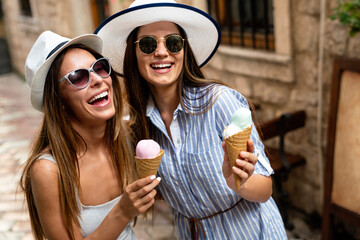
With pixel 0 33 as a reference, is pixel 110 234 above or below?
above

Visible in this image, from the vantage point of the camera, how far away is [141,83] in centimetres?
213

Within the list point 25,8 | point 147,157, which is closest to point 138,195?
point 147,157

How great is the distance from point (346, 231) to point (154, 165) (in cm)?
294

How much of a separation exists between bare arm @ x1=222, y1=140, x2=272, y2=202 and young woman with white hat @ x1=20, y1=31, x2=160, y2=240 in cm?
33

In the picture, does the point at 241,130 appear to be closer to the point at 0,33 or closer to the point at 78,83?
the point at 78,83

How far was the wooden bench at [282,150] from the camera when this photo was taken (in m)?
3.68

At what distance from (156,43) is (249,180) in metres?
0.75

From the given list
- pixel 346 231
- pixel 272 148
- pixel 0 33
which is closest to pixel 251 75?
pixel 272 148

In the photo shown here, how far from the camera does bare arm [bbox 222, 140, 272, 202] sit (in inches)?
60.7

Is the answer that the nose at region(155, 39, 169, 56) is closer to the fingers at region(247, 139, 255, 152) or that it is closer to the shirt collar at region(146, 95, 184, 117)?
the shirt collar at region(146, 95, 184, 117)

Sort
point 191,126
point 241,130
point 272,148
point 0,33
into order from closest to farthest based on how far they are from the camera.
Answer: point 241,130 → point 191,126 → point 272,148 → point 0,33

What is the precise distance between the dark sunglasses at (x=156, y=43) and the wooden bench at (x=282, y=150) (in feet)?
5.71

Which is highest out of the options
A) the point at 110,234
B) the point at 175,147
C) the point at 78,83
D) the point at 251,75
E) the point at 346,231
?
the point at 78,83

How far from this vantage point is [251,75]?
14.5 feet
